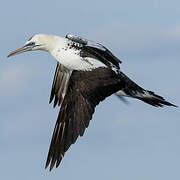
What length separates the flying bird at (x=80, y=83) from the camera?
21.1 m

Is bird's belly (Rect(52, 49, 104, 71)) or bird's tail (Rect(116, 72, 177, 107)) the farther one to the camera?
bird's tail (Rect(116, 72, 177, 107))

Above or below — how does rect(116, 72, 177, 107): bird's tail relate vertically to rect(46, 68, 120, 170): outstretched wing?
above

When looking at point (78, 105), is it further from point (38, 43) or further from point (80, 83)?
point (38, 43)

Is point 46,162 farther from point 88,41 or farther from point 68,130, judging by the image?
point 88,41

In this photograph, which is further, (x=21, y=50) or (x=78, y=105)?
(x=21, y=50)

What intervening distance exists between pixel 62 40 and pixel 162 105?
12.2ft

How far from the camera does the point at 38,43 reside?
25000mm

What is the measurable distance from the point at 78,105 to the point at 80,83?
776 mm

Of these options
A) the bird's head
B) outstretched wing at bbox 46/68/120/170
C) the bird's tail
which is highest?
the bird's head

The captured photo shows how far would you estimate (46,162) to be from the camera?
69.5ft

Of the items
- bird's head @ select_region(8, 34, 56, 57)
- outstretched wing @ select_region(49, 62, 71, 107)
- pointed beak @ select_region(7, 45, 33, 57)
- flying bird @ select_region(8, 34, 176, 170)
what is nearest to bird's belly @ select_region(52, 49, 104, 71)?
flying bird @ select_region(8, 34, 176, 170)

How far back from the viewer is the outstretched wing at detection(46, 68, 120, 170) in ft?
68.7

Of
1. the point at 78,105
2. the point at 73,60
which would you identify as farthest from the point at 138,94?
→ the point at 78,105

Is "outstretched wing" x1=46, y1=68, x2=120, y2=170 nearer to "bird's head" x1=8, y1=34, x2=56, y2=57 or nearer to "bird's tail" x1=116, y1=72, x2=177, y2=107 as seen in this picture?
"bird's tail" x1=116, y1=72, x2=177, y2=107
